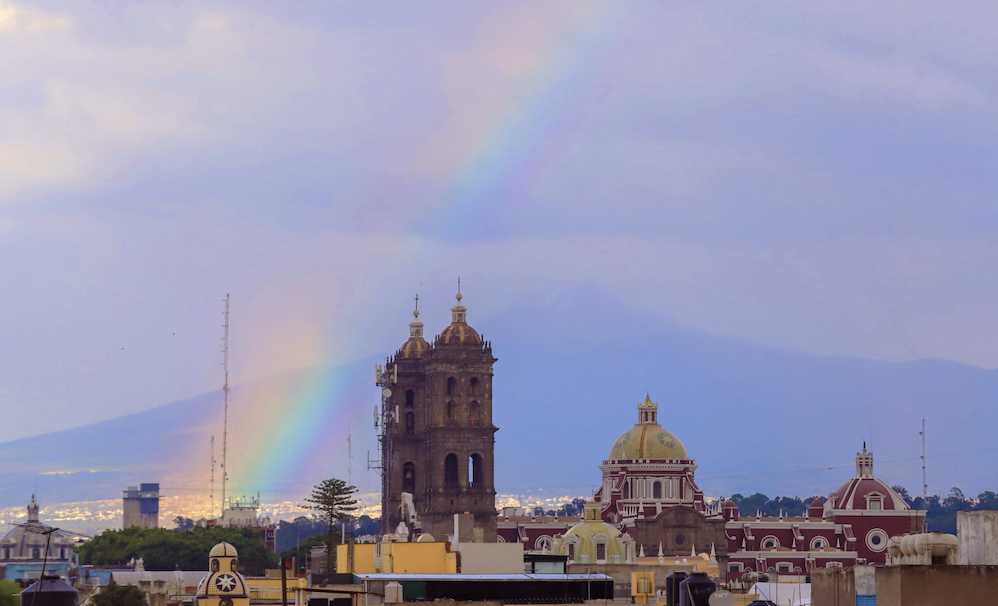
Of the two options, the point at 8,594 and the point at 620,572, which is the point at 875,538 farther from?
the point at 8,594

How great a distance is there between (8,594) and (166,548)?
76.2 metres

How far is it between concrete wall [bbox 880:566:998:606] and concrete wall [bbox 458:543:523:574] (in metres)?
42.7

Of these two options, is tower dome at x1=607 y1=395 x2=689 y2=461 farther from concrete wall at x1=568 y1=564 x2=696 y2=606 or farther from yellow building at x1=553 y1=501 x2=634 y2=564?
concrete wall at x1=568 y1=564 x2=696 y2=606

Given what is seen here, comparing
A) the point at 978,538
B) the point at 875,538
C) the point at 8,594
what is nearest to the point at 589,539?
the point at 875,538

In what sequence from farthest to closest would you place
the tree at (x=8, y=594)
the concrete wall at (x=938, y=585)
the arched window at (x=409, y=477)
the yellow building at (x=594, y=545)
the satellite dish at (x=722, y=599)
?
the arched window at (x=409, y=477), the yellow building at (x=594, y=545), the tree at (x=8, y=594), the satellite dish at (x=722, y=599), the concrete wall at (x=938, y=585)

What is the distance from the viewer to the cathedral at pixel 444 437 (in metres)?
134

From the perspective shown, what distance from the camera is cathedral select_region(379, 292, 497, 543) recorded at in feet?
439

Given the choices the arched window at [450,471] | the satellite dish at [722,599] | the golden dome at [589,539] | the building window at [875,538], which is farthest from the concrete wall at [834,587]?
the building window at [875,538]

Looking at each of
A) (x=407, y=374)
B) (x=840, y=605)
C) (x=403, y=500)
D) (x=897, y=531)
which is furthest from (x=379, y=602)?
(x=897, y=531)

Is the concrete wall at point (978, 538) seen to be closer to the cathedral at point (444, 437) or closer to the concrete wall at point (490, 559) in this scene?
the concrete wall at point (490, 559)

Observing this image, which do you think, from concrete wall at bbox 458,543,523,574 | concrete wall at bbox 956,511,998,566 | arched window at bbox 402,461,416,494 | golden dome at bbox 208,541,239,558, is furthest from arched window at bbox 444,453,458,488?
concrete wall at bbox 956,511,998,566

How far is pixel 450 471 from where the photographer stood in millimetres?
136250

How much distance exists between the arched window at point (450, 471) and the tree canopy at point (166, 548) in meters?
14.6

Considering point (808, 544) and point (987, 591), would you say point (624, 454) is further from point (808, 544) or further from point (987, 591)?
point (987, 591)
